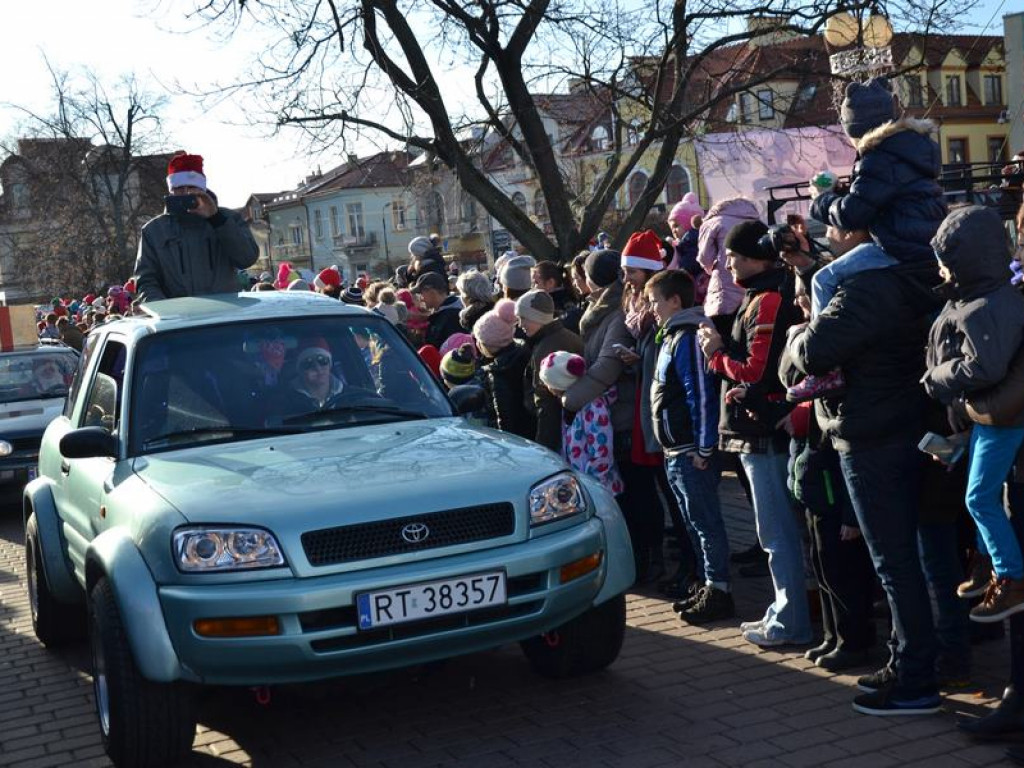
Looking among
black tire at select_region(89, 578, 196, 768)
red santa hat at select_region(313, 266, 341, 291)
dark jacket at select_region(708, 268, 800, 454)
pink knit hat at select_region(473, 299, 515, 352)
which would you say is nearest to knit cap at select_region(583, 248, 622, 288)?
pink knit hat at select_region(473, 299, 515, 352)

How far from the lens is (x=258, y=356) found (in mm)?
6227

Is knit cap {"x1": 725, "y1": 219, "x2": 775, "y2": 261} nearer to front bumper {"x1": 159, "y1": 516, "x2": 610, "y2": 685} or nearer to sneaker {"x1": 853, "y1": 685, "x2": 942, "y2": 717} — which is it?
front bumper {"x1": 159, "y1": 516, "x2": 610, "y2": 685}

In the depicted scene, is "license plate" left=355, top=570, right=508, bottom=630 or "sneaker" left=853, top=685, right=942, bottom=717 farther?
"sneaker" left=853, top=685, right=942, bottom=717

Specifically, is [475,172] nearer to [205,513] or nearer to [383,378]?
[383,378]

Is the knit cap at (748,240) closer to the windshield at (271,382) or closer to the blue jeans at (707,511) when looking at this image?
the blue jeans at (707,511)

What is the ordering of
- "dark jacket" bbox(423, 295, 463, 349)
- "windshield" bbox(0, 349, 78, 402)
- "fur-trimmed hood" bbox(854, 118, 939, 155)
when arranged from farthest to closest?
"windshield" bbox(0, 349, 78, 402), "dark jacket" bbox(423, 295, 463, 349), "fur-trimmed hood" bbox(854, 118, 939, 155)

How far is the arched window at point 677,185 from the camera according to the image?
203 feet

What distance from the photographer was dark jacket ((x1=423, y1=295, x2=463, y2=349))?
11008mm

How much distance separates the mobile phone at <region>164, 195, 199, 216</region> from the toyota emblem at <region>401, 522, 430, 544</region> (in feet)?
15.1

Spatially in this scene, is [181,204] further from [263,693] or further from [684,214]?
[263,693]

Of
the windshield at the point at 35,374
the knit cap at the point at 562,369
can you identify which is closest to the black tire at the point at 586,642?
the knit cap at the point at 562,369

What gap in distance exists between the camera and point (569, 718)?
5.50 m

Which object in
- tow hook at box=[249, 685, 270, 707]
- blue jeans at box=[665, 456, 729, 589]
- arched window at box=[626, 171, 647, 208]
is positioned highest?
arched window at box=[626, 171, 647, 208]

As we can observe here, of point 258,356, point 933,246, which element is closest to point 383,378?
point 258,356
